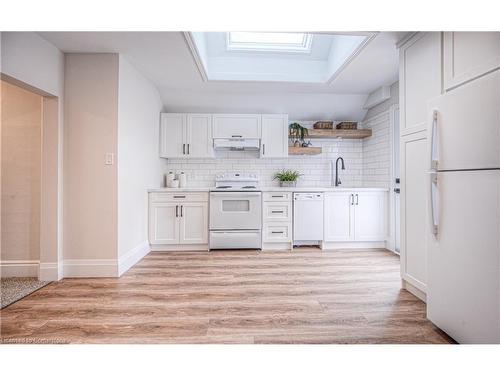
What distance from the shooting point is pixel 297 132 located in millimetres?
4707

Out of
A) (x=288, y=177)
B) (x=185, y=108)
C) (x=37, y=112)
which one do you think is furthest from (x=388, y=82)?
(x=37, y=112)

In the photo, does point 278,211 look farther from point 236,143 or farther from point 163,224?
point 163,224

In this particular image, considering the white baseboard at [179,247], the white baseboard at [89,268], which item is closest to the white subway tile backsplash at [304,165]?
the white baseboard at [179,247]

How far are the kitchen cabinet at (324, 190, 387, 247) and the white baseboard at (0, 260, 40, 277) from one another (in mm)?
3581

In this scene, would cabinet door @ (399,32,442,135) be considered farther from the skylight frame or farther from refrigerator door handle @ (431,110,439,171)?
the skylight frame

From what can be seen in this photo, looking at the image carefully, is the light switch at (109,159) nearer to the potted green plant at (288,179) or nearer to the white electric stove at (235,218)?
the white electric stove at (235,218)

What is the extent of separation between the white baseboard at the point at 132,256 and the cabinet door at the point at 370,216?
2976 millimetres

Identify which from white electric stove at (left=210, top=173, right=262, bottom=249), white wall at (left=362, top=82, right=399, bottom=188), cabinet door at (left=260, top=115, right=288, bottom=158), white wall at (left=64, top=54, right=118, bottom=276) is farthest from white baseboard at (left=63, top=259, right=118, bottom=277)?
white wall at (left=362, top=82, right=399, bottom=188)

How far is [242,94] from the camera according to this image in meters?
4.46

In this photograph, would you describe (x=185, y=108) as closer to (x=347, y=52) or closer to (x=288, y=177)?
(x=288, y=177)

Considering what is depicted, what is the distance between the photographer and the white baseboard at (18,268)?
119 inches

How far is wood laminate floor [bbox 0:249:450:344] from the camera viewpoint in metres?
1.81
